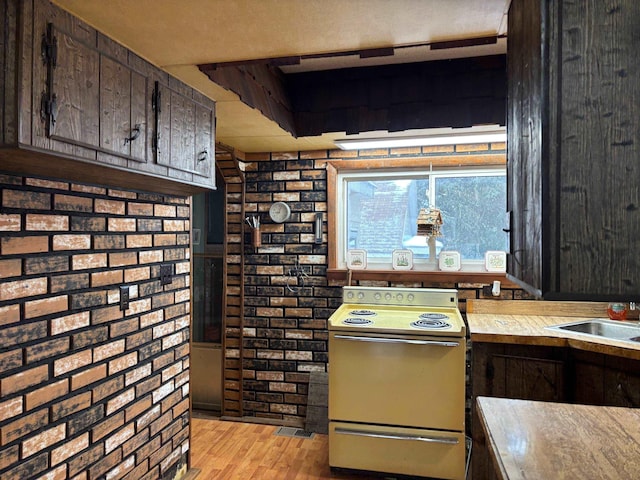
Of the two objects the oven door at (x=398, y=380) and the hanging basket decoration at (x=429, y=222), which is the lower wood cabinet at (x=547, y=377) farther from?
the hanging basket decoration at (x=429, y=222)

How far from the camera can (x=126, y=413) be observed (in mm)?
2053

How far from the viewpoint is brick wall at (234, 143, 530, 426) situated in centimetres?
346

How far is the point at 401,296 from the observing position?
10.5 ft

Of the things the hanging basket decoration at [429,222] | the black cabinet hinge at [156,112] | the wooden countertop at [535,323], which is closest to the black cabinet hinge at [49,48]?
the black cabinet hinge at [156,112]

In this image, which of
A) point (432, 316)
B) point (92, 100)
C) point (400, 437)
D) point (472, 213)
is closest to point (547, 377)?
point (432, 316)

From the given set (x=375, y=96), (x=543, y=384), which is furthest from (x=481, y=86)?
(x=543, y=384)

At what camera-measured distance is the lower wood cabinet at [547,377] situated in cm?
223

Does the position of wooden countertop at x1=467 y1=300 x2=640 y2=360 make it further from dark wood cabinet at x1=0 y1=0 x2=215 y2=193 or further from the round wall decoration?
dark wood cabinet at x1=0 y1=0 x2=215 y2=193

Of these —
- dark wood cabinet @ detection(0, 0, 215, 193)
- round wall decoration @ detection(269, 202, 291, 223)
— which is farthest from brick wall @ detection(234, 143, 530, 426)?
dark wood cabinet @ detection(0, 0, 215, 193)

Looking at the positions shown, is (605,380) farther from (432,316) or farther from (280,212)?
(280,212)

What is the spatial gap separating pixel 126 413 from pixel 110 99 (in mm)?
1401

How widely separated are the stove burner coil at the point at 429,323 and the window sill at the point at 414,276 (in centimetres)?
46

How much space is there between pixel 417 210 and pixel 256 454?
2100 millimetres

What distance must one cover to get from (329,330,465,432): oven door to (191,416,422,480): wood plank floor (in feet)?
1.23
